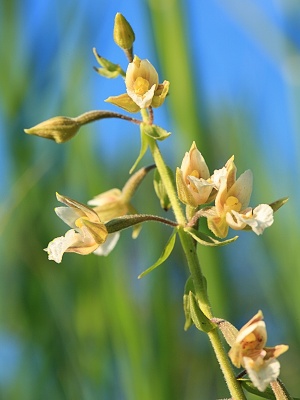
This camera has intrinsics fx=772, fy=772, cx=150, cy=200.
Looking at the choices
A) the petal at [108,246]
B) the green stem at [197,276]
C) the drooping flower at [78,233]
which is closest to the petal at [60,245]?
the drooping flower at [78,233]

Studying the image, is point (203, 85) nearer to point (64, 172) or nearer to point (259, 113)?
point (259, 113)

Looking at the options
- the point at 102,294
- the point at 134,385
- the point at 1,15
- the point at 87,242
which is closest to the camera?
the point at 87,242

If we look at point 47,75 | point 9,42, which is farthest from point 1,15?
point 47,75

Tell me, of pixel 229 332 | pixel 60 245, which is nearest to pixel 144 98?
pixel 60 245

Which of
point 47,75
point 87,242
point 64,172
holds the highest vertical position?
point 47,75

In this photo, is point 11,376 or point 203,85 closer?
point 203,85

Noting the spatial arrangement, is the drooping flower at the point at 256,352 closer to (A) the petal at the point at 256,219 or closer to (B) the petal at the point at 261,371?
(B) the petal at the point at 261,371
